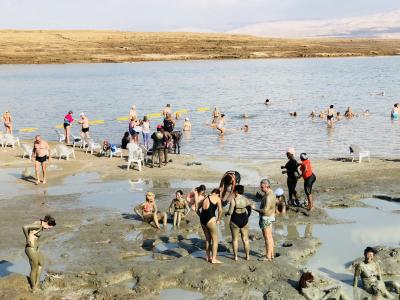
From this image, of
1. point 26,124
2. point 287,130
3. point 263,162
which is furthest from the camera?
point 26,124

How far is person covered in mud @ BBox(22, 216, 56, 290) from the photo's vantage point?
11062mm

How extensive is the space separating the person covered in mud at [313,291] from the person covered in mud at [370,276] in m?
0.58

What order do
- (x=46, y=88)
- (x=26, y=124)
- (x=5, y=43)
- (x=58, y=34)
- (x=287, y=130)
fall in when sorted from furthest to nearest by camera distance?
(x=58, y=34)
(x=5, y=43)
(x=46, y=88)
(x=26, y=124)
(x=287, y=130)

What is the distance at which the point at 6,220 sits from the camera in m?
15.5

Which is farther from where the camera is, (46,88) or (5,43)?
(5,43)

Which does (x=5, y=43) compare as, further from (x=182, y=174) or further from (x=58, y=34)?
(x=182, y=174)

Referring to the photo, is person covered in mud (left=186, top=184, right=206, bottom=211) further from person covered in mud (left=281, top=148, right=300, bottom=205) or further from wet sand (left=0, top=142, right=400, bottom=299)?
person covered in mud (left=281, top=148, right=300, bottom=205)

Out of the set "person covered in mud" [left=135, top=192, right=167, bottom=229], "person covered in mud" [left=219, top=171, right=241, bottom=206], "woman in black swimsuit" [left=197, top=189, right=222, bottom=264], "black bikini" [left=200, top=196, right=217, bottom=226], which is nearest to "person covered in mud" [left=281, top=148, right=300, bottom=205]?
"person covered in mud" [left=219, top=171, right=241, bottom=206]

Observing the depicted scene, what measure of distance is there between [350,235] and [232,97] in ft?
138

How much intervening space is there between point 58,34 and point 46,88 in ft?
220

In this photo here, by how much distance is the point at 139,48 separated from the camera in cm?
11394

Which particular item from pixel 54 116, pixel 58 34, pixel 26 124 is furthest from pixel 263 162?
pixel 58 34

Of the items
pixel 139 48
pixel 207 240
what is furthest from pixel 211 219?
pixel 139 48

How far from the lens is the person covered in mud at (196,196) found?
48.3 feet
